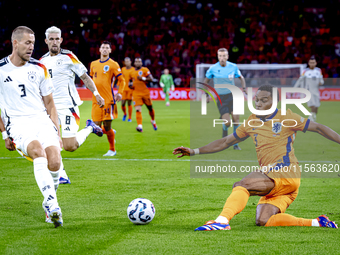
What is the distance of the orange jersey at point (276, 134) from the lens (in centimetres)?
469

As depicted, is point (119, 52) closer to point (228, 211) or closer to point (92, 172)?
point (92, 172)

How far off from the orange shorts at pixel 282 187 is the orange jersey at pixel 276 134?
11 cm

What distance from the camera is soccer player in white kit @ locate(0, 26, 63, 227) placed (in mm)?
4609

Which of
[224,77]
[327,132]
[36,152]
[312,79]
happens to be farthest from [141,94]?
[327,132]

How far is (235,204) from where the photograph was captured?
14.4ft

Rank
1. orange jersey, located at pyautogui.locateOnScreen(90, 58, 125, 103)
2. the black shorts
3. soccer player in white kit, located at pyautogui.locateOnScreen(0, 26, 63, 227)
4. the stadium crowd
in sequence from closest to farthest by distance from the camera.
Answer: soccer player in white kit, located at pyautogui.locateOnScreen(0, 26, 63, 227) < orange jersey, located at pyautogui.locateOnScreen(90, 58, 125, 103) < the black shorts < the stadium crowd

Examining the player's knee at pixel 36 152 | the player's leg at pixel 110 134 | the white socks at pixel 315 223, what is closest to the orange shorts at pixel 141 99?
the player's leg at pixel 110 134

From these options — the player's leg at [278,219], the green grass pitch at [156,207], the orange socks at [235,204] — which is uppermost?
the orange socks at [235,204]

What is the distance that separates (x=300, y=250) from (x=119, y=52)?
28.5 metres

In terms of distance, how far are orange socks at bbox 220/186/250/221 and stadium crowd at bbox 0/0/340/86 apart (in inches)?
1017

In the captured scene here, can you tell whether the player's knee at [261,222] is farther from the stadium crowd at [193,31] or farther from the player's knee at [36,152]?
the stadium crowd at [193,31]

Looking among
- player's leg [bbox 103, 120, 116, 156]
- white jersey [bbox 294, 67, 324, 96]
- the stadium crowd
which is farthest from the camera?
the stadium crowd

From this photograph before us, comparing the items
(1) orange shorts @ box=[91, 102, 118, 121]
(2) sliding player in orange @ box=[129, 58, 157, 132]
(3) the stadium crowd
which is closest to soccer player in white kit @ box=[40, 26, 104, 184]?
(1) orange shorts @ box=[91, 102, 118, 121]

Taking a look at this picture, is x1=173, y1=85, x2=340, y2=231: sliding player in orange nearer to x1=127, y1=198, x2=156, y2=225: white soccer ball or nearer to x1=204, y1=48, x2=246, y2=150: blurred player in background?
x1=127, y1=198, x2=156, y2=225: white soccer ball
